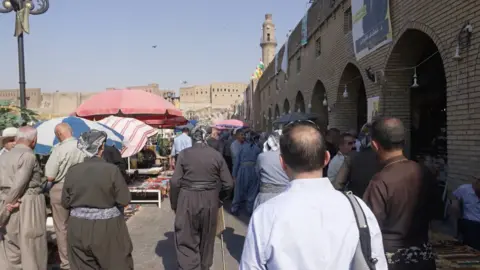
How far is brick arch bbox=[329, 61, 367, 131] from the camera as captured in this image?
12.2 metres

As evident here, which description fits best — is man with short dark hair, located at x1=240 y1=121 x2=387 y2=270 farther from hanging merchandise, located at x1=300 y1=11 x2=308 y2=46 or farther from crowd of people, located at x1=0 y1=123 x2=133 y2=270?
hanging merchandise, located at x1=300 y1=11 x2=308 y2=46

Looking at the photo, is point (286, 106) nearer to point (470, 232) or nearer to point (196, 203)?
point (470, 232)

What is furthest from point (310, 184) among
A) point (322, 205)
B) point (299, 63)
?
point (299, 63)

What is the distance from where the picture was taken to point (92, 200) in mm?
3592

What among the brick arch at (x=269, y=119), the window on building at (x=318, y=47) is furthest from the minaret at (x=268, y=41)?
the window on building at (x=318, y=47)

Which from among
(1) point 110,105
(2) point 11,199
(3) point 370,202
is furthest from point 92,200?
(1) point 110,105

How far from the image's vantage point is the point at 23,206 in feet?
14.3

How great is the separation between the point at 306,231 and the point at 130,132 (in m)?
7.76

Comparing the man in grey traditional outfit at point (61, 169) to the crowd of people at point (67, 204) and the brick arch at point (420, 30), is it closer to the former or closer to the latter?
the crowd of people at point (67, 204)

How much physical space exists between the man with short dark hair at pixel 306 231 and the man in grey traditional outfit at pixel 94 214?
2363 mm

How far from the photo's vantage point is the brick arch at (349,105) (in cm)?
1225

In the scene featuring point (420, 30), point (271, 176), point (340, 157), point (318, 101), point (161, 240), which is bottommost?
point (161, 240)

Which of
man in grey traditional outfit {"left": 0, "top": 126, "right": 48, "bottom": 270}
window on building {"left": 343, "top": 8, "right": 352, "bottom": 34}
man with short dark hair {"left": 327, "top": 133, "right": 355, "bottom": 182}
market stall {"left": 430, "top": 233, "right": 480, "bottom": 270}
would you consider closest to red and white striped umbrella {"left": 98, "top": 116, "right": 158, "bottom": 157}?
man in grey traditional outfit {"left": 0, "top": 126, "right": 48, "bottom": 270}

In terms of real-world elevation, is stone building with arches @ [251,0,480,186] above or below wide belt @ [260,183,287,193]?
above
